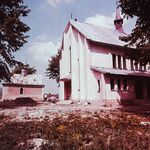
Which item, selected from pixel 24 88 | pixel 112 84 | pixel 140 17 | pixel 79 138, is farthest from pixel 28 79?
pixel 79 138

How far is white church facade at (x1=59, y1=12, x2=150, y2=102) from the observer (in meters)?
27.8

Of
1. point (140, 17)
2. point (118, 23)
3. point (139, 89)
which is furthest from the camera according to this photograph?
point (118, 23)

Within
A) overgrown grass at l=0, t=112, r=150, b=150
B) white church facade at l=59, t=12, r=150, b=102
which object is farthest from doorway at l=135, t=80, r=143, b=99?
overgrown grass at l=0, t=112, r=150, b=150

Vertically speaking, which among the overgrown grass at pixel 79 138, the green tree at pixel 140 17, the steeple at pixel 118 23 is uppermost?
the steeple at pixel 118 23

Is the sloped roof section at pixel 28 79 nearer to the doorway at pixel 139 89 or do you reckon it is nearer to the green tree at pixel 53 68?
the green tree at pixel 53 68

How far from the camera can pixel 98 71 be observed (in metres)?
27.6

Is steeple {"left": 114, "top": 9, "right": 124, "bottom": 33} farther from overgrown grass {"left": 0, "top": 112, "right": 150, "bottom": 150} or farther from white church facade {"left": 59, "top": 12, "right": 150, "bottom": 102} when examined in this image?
overgrown grass {"left": 0, "top": 112, "right": 150, "bottom": 150}

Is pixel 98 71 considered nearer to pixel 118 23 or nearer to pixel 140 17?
pixel 140 17

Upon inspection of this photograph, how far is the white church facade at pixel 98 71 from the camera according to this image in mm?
27812

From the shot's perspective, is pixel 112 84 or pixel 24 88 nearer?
pixel 112 84

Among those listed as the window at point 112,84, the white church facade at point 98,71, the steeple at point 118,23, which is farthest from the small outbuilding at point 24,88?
the window at point 112,84

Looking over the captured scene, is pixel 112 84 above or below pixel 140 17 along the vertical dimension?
below

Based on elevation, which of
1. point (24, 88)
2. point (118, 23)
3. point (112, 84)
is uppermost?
point (118, 23)

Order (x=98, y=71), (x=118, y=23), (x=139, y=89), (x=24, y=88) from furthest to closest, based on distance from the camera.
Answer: (x=24, y=88)
(x=118, y=23)
(x=139, y=89)
(x=98, y=71)
